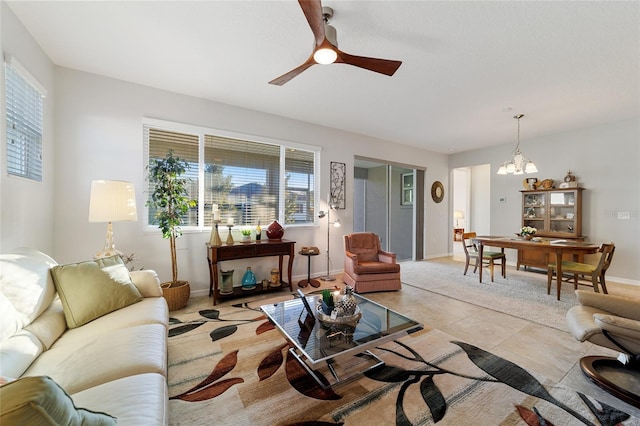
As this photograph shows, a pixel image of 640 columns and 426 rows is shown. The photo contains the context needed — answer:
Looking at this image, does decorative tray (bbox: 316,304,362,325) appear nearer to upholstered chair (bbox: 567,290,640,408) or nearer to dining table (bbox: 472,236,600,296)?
upholstered chair (bbox: 567,290,640,408)

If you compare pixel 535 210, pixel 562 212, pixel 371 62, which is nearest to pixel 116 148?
pixel 371 62

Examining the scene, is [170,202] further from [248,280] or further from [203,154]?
[248,280]

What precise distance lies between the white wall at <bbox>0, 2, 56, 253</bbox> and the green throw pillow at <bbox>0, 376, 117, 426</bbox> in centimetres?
214

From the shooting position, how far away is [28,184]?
2.29 meters

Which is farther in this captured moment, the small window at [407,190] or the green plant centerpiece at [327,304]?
the small window at [407,190]

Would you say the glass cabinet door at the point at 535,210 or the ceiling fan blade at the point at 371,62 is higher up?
the ceiling fan blade at the point at 371,62

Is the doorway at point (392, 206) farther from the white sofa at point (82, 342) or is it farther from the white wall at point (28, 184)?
the white wall at point (28, 184)

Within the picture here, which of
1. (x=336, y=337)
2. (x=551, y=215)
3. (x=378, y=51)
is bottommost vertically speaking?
(x=336, y=337)

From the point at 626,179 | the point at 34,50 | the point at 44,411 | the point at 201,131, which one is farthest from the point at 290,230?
the point at 626,179

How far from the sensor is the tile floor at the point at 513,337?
192 centimetres

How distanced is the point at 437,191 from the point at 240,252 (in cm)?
535

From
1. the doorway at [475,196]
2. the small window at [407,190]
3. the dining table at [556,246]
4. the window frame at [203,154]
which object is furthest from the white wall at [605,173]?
the window frame at [203,154]

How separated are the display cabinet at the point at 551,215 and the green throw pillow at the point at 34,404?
641 cm

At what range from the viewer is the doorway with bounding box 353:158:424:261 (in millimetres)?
6453
